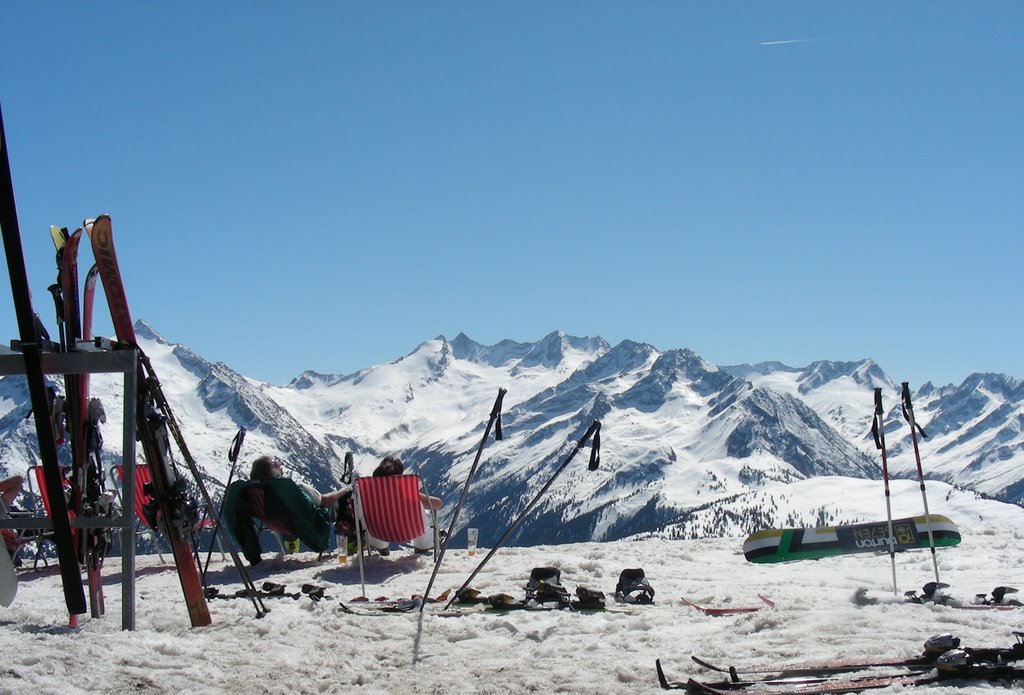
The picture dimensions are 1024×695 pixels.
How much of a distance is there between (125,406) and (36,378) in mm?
874

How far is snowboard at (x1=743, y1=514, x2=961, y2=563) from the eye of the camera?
16734 mm

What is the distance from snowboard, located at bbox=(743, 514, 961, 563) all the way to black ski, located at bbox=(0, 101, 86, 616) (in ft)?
39.7

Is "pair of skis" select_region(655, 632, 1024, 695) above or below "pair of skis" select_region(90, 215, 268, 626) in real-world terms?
below

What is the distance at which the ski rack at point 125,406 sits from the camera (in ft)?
31.9

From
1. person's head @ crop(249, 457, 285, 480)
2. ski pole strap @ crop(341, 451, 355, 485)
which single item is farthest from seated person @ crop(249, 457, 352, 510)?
ski pole strap @ crop(341, 451, 355, 485)

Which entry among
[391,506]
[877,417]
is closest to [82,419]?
[391,506]

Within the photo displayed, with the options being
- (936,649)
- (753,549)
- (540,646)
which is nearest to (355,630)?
(540,646)

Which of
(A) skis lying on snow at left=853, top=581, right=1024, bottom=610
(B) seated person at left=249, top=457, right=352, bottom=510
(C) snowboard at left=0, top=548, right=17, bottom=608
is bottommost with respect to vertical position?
(A) skis lying on snow at left=853, top=581, right=1024, bottom=610

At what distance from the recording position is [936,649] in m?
8.17

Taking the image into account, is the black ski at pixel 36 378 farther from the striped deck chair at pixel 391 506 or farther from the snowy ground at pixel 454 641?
the striped deck chair at pixel 391 506

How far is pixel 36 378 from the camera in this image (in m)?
9.49

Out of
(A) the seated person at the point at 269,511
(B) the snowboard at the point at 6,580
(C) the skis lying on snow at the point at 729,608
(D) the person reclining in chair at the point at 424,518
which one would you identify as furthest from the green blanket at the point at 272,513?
(C) the skis lying on snow at the point at 729,608

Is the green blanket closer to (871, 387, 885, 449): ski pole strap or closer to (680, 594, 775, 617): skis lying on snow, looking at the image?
(680, 594, 775, 617): skis lying on snow

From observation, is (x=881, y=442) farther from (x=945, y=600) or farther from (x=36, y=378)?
(x=36, y=378)
